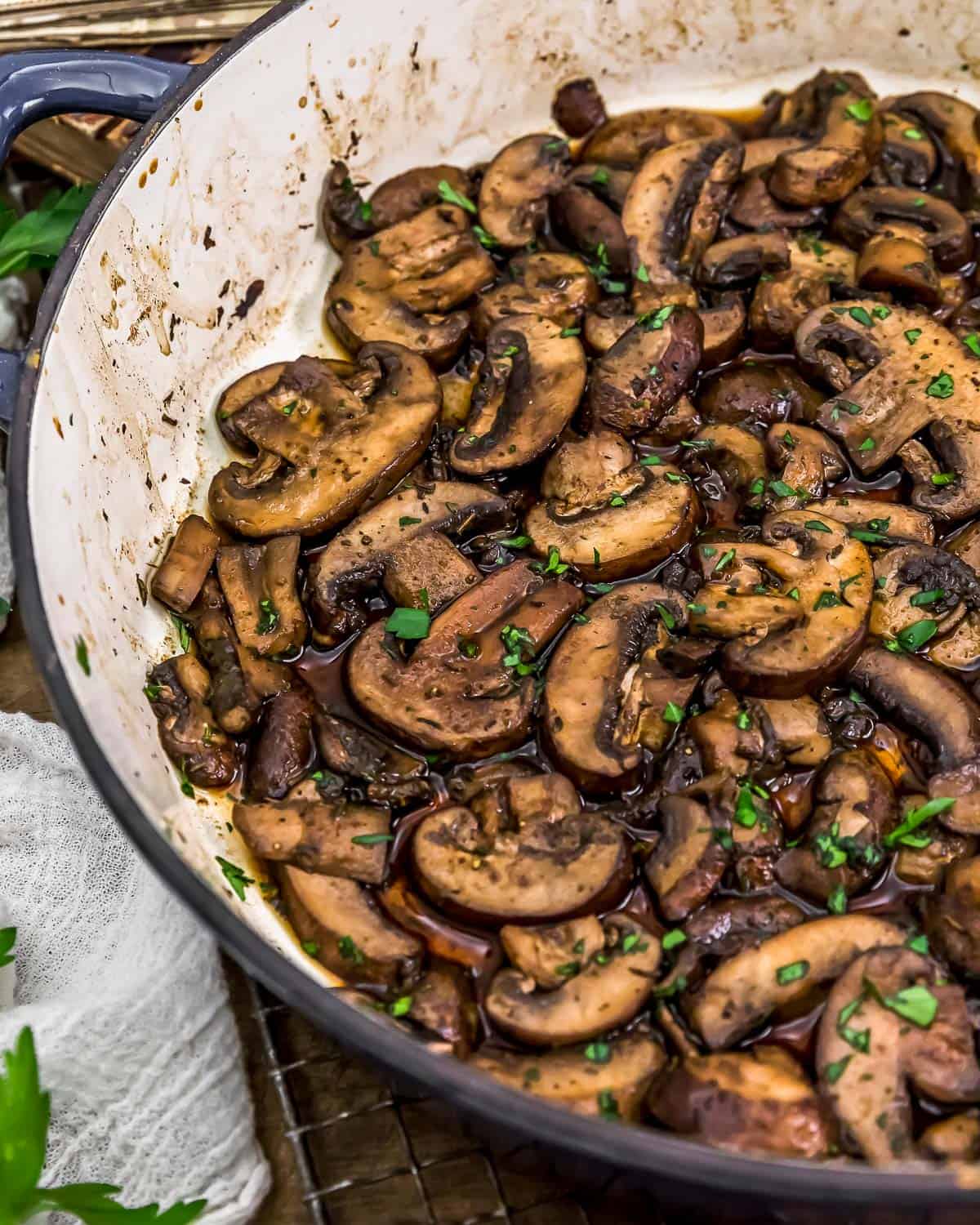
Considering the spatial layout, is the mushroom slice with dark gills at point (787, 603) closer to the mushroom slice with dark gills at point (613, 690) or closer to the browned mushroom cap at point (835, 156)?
the mushroom slice with dark gills at point (613, 690)

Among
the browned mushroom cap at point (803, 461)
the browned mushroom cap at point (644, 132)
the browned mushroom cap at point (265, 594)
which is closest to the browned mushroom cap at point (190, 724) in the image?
the browned mushroom cap at point (265, 594)

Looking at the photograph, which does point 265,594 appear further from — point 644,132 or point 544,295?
point 644,132

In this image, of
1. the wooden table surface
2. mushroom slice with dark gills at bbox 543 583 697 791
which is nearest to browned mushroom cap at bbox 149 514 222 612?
the wooden table surface

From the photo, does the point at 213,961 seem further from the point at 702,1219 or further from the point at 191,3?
the point at 191,3

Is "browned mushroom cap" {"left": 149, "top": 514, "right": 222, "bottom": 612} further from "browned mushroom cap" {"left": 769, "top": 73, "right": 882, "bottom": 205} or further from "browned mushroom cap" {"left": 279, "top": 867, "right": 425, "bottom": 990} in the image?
"browned mushroom cap" {"left": 769, "top": 73, "right": 882, "bottom": 205}

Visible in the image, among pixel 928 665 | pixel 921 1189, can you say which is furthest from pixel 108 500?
pixel 921 1189

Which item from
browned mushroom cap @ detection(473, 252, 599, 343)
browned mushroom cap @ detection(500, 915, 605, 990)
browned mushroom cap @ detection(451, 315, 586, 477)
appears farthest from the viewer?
browned mushroom cap @ detection(473, 252, 599, 343)
